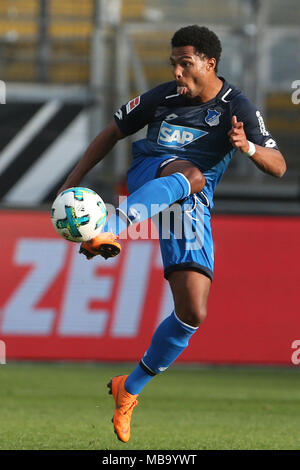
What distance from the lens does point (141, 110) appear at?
5969 millimetres

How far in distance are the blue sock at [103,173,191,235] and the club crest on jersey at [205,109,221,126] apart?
2.12 feet

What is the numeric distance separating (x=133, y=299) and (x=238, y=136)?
5.81 m

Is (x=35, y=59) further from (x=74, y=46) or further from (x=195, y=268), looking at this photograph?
(x=195, y=268)

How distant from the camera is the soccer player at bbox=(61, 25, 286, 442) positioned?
562cm

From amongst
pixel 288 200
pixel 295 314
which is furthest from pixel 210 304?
pixel 288 200

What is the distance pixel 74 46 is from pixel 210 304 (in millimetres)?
4034

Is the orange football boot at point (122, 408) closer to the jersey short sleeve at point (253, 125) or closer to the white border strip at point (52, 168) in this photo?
the jersey short sleeve at point (253, 125)

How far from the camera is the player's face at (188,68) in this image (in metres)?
5.61

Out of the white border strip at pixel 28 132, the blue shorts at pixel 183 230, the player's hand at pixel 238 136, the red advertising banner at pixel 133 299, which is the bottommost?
the red advertising banner at pixel 133 299

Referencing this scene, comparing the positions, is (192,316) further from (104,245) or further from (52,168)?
(52,168)

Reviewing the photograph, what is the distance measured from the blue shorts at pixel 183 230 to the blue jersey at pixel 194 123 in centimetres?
13

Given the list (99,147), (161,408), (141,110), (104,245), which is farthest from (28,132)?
(104,245)

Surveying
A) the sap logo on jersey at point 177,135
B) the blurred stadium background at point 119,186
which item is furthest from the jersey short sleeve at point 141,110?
the blurred stadium background at point 119,186

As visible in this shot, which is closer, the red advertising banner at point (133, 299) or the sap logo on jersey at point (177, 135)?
the sap logo on jersey at point (177, 135)
